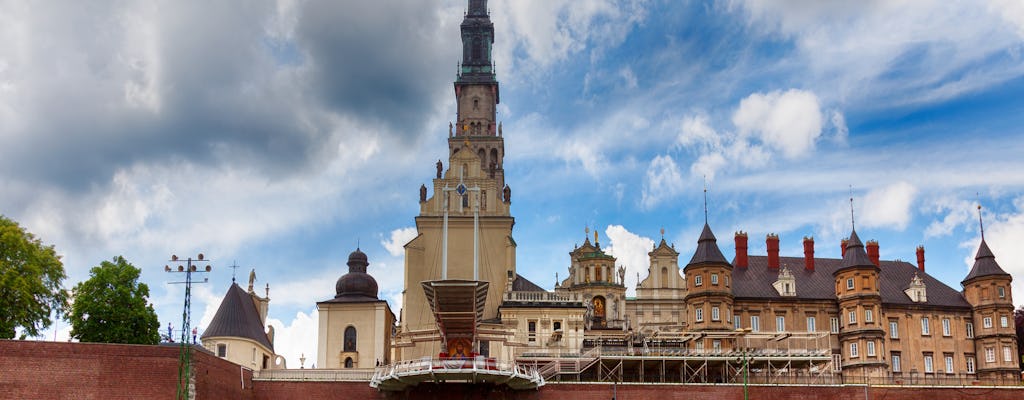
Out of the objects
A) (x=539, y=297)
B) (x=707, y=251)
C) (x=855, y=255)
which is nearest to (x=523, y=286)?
(x=539, y=297)

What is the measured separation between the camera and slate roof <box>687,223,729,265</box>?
81.8 meters

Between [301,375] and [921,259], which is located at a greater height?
[921,259]

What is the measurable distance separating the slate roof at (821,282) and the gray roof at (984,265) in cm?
236

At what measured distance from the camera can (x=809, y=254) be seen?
88.8 meters

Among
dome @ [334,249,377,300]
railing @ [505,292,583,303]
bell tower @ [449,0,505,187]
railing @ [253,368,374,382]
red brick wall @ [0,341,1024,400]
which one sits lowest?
red brick wall @ [0,341,1024,400]

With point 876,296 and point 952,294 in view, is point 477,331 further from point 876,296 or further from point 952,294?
point 952,294

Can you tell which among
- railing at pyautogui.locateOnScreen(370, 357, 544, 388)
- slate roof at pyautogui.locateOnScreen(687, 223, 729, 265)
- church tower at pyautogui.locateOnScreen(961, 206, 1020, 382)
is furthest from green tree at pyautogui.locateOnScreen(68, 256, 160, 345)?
church tower at pyautogui.locateOnScreen(961, 206, 1020, 382)

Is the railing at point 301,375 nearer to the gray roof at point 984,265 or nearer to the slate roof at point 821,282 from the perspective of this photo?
the slate roof at point 821,282

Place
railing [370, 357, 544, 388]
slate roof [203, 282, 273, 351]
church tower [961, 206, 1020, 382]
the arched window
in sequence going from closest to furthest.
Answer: railing [370, 357, 544, 388] → slate roof [203, 282, 273, 351] → the arched window → church tower [961, 206, 1020, 382]

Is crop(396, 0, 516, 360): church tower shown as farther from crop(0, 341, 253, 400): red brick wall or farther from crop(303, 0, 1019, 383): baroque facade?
crop(0, 341, 253, 400): red brick wall

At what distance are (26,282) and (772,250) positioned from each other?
56.0m

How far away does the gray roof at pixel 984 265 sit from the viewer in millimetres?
84188

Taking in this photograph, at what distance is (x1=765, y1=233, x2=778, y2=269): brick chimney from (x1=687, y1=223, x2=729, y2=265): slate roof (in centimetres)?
698

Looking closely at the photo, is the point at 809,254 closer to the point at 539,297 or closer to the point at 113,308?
the point at 539,297
